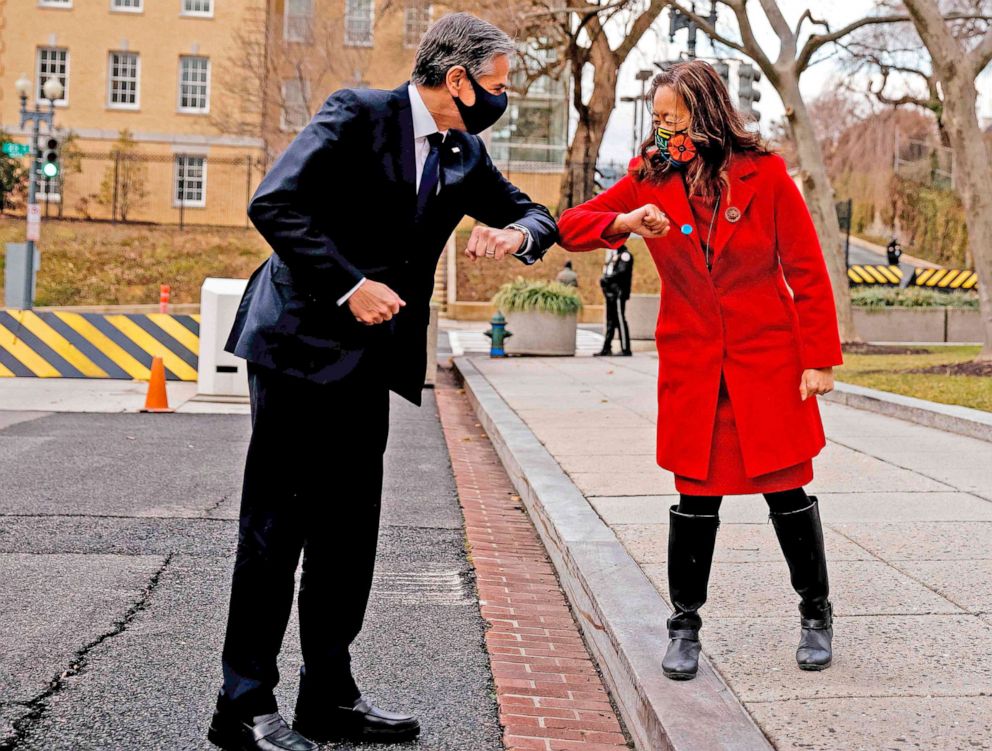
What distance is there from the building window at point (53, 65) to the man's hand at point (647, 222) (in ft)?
153

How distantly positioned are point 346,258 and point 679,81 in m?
1.13

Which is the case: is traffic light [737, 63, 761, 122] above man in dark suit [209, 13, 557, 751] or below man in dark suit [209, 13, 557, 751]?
above

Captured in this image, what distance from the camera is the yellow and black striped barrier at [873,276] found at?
34656mm

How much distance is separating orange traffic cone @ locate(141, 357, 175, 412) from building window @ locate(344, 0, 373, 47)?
3407cm

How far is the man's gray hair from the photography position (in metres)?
3.19

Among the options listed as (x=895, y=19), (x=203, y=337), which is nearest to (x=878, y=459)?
(x=203, y=337)

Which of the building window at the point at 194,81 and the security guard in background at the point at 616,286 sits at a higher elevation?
the building window at the point at 194,81

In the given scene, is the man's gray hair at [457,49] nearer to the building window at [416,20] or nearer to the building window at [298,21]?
the building window at [416,20]

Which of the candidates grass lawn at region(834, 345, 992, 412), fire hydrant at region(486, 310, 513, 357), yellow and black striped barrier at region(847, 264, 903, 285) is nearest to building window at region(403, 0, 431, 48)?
fire hydrant at region(486, 310, 513, 357)

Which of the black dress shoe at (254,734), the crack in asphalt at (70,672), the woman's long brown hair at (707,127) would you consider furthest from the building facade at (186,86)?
the black dress shoe at (254,734)

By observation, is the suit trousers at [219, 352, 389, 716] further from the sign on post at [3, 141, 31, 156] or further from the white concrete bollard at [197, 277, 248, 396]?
the sign on post at [3, 141, 31, 156]

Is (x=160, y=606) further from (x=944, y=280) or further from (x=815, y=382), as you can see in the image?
(x=944, y=280)

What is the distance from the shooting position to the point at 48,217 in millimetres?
38562

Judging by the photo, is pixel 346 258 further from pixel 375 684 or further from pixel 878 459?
pixel 878 459
